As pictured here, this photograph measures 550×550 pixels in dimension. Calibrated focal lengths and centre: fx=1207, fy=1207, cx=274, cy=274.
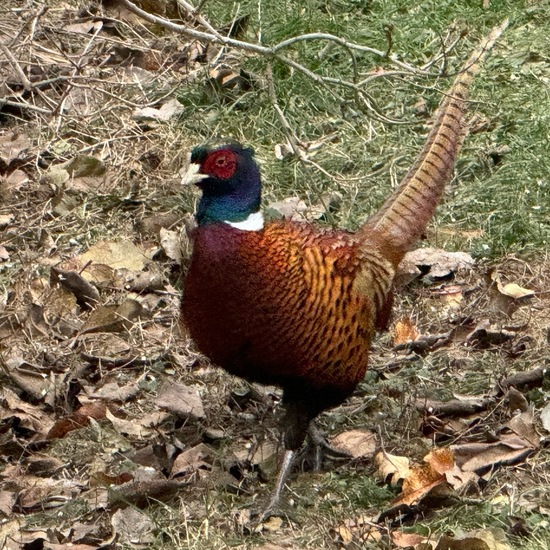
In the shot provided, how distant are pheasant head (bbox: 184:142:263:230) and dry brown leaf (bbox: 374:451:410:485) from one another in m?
0.94

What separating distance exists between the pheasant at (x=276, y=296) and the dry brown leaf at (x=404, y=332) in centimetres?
74

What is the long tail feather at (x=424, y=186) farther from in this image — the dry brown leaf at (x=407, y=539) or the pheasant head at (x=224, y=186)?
the dry brown leaf at (x=407, y=539)

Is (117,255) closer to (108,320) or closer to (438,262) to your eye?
(108,320)

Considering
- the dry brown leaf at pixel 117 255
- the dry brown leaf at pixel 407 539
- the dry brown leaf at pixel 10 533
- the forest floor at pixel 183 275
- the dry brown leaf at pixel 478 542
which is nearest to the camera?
the dry brown leaf at pixel 478 542

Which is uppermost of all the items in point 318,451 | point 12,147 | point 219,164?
point 219,164

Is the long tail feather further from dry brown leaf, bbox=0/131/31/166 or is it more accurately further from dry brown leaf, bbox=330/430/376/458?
dry brown leaf, bbox=0/131/31/166

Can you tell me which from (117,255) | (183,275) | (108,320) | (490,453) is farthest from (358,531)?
(117,255)

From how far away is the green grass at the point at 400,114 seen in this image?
5.94 m

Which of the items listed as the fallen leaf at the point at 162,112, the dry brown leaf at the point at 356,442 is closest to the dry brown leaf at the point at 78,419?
the dry brown leaf at the point at 356,442

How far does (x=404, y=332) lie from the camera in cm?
531

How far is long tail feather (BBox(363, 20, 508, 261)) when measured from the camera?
4711mm

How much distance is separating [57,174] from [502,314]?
252 centimetres

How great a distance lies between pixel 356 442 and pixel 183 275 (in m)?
1.55

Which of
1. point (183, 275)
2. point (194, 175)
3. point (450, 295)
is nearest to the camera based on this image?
point (194, 175)
